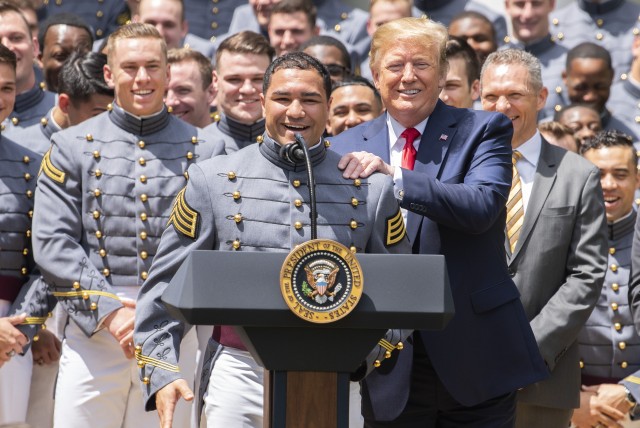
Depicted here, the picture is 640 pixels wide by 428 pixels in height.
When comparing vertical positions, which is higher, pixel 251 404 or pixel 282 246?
pixel 282 246

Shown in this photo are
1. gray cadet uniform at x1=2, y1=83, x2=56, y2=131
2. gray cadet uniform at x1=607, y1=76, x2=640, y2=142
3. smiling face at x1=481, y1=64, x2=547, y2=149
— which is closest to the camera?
smiling face at x1=481, y1=64, x2=547, y2=149

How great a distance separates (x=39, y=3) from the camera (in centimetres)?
895

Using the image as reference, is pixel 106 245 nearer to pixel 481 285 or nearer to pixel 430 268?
pixel 481 285

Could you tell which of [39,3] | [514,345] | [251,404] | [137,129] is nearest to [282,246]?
[251,404]

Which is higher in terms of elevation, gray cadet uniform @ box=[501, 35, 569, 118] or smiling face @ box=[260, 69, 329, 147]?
smiling face @ box=[260, 69, 329, 147]

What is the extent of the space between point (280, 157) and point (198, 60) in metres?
2.96

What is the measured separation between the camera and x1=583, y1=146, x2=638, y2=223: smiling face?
232 inches

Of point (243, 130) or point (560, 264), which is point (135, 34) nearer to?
point (243, 130)

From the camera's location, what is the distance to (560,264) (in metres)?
4.79

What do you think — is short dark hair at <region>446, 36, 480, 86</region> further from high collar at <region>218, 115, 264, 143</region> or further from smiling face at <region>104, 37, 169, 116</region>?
smiling face at <region>104, 37, 169, 116</region>

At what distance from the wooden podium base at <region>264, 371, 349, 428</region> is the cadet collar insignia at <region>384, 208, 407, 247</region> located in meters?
0.76

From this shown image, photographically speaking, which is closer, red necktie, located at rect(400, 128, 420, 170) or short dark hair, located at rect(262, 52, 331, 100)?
short dark hair, located at rect(262, 52, 331, 100)

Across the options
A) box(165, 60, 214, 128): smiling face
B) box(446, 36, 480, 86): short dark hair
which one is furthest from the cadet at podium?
box(165, 60, 214, 128): smiling face

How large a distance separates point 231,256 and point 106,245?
7.03ft
